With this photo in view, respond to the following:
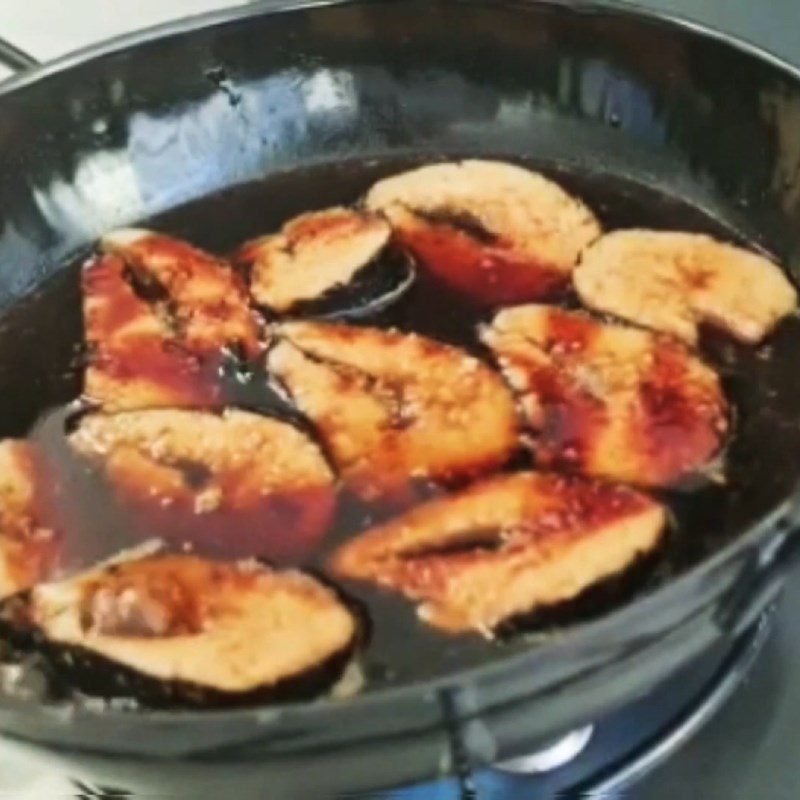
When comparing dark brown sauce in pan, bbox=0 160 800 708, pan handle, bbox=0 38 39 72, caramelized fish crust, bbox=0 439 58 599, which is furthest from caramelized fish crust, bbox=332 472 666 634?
pan handle, bbox=0 38 39 72

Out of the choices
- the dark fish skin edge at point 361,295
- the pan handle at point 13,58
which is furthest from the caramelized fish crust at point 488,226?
the pan handle at point 13,58

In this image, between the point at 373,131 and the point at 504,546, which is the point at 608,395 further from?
the point at 373,131

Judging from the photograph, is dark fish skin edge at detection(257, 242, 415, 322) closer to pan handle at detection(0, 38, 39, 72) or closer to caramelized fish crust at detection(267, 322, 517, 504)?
caramelized fish crust at detection(267, 322, 517, 504)

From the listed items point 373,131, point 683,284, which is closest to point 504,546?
point 683,284

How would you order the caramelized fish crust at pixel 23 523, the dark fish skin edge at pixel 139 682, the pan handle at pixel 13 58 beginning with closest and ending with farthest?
the dark fish skin edge at pixel 139 682
the caramelized fish crust at pixel 23 523
the pan handle at pixel 13 58

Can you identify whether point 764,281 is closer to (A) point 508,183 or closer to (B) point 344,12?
(A) point 508,183

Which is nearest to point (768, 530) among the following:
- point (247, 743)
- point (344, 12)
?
point (247, 743)

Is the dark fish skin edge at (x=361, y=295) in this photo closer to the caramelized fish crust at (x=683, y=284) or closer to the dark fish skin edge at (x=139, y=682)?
the caramelized fish crust at (x=683, y=284)
